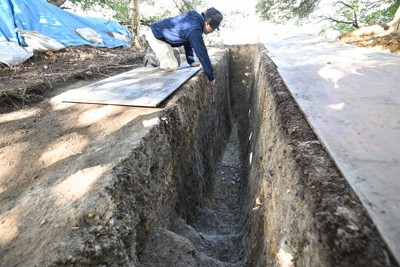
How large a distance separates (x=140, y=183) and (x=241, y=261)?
1.37m

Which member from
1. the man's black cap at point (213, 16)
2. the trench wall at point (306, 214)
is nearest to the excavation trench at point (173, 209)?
the trench wall at point (306, 214)

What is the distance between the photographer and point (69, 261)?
1.13 m

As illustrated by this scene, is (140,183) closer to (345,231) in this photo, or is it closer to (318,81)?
(345,231)

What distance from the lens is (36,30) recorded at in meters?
5.64

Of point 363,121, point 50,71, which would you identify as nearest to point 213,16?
point 363,121

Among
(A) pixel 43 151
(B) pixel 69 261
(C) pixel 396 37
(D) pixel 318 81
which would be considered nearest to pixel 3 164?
(A) pixel 43 151

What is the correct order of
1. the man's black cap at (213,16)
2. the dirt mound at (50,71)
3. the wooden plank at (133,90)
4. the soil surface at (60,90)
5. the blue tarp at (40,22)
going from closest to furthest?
the soil surface at (60,90)
the wooden plank at (133,90)
the dirt mound at (50,71)
the man's black cap at (213,16)
the blue tarp at (40,22)

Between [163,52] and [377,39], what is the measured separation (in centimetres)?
629

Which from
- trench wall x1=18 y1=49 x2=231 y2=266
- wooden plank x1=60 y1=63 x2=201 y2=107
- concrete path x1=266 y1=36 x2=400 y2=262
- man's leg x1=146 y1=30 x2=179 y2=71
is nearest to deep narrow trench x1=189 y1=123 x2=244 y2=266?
trench wall x1=18 y1=49 x2=231 y2=266

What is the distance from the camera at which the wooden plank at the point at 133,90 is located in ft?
9.44

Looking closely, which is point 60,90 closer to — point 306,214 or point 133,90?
point 133,90

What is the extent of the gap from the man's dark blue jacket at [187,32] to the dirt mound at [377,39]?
506cm

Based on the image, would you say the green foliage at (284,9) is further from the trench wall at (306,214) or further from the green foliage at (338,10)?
the trench wall at (306,214)

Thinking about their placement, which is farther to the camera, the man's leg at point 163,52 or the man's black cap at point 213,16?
the man's leg at point 163,52
